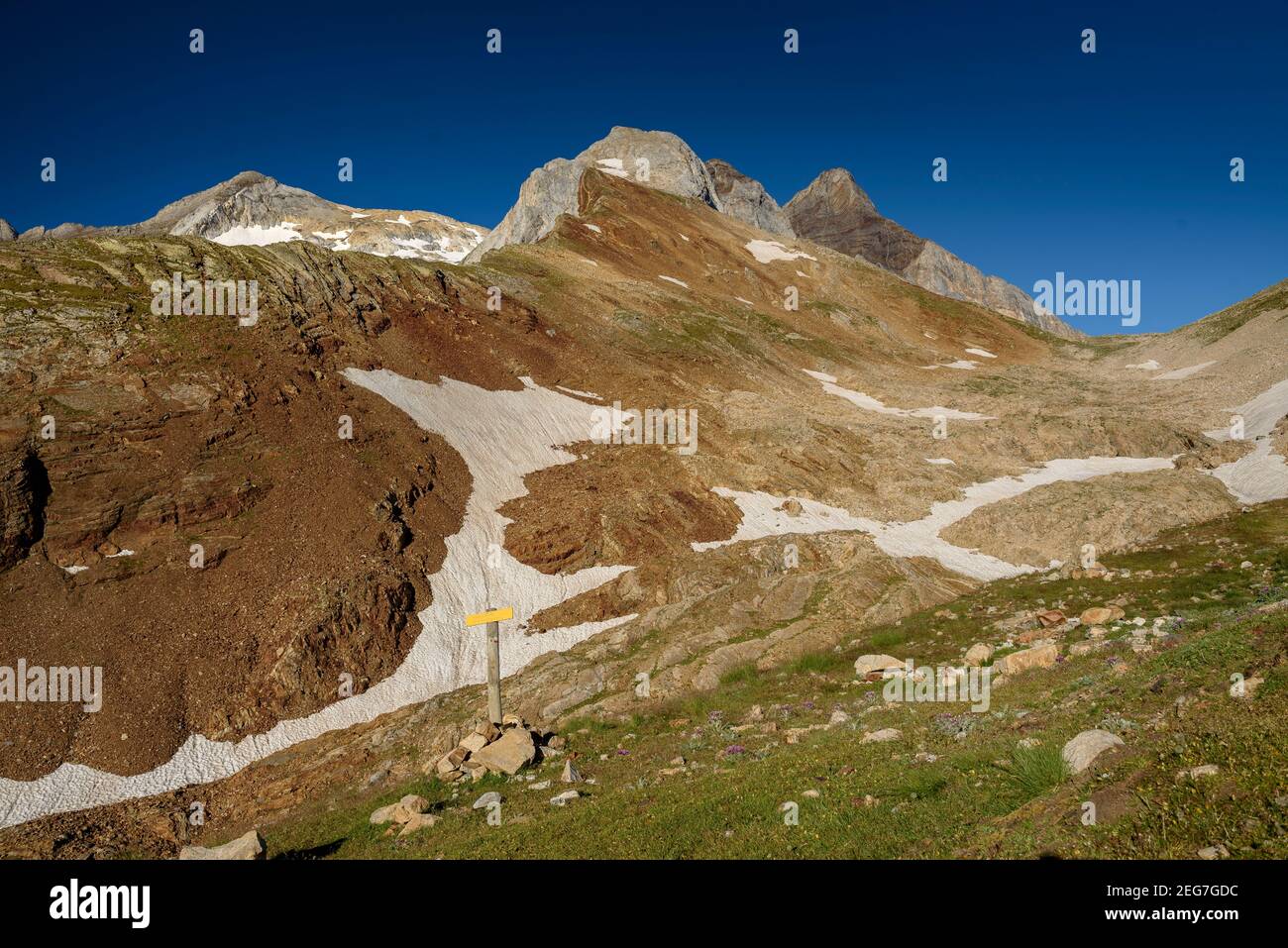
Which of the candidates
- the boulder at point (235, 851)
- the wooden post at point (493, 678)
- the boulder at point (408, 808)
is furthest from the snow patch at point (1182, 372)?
the boulder at point (235, 851)

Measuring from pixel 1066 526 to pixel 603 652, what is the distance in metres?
30.6

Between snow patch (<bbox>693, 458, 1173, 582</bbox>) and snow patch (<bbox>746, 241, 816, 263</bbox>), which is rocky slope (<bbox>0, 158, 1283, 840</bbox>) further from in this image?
snow patch (<bbox>746, 241, 816, 263</bbox>)

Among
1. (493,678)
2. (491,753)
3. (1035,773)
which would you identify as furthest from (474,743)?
(1035,773)

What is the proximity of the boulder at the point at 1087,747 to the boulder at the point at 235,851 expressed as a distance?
16136 mm

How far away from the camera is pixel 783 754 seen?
51.4 ft

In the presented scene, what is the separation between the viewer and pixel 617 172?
5906 inches

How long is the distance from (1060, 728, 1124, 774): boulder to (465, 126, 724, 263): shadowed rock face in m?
156

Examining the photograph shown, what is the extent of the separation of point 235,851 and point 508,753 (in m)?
7.19

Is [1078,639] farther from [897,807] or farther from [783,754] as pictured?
[897,807]
